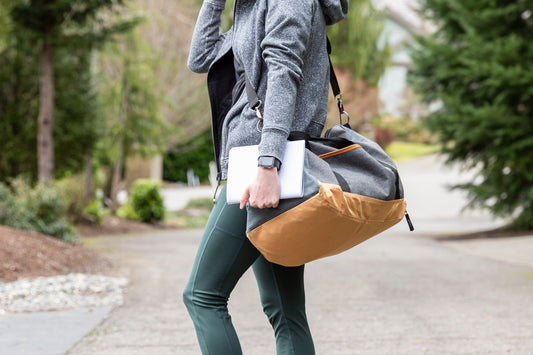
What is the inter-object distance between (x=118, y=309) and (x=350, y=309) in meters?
1.71

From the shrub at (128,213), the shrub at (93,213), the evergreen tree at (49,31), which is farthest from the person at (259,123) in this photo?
the shrub at (128,213)

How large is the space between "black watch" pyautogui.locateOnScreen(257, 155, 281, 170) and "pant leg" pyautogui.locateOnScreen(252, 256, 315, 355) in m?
0.46

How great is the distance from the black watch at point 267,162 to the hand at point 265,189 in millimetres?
11

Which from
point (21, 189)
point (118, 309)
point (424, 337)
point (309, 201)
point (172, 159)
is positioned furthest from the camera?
point (172, 159)

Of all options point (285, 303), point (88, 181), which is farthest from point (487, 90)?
point (285, 303)

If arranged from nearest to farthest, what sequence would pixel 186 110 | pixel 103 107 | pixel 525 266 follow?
pixel 525 266
pixel 103 107
pixel 186 110

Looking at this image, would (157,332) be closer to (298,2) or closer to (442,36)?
(298,2)

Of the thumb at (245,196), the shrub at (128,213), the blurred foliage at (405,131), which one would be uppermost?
Result: the thumb at (245,196)

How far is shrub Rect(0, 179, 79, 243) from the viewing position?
7984 mm

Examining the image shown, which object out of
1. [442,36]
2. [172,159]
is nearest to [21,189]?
[442,36]

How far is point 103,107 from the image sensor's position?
47.6 feet

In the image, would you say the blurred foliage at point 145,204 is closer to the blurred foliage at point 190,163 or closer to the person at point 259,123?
the person at point 259,123

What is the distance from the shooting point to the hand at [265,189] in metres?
1.94

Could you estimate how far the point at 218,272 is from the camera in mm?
2145
